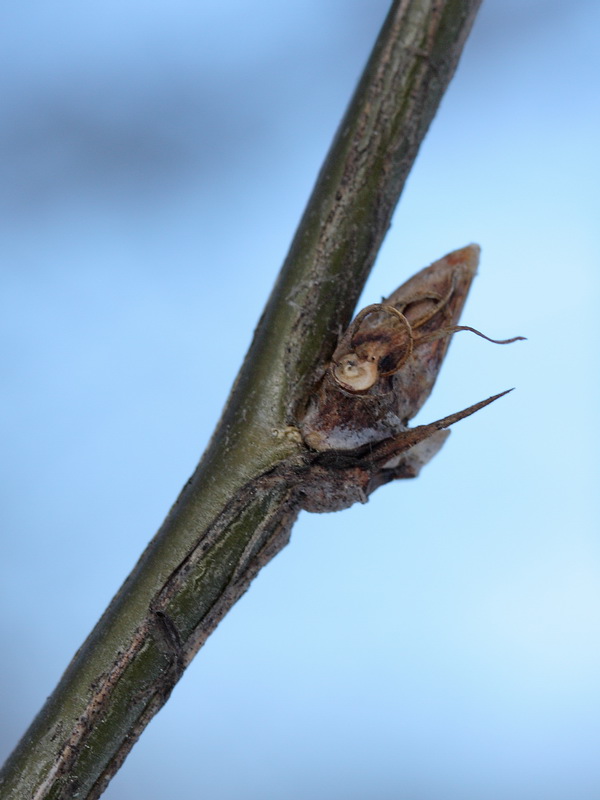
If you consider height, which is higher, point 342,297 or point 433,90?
point 433,90

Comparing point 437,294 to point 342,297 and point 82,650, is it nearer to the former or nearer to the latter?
point 342,297

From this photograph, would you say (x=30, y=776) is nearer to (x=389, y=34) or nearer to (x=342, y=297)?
(x=342, y=297)

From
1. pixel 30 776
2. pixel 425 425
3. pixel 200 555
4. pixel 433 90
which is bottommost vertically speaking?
pixel 30 776

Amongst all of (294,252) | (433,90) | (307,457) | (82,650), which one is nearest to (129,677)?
(82,650)
